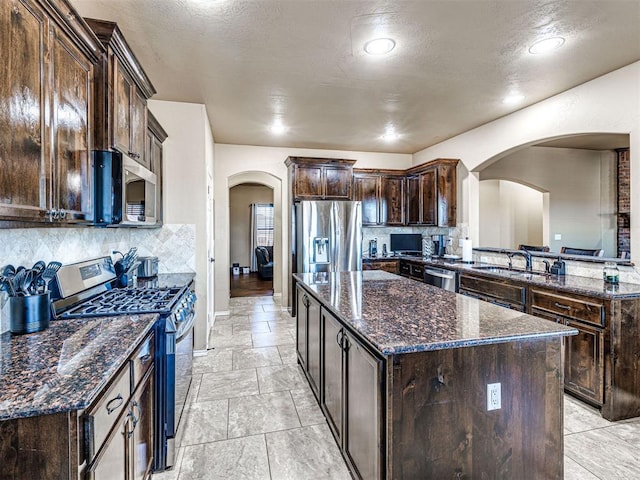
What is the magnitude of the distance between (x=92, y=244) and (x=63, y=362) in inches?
63.4

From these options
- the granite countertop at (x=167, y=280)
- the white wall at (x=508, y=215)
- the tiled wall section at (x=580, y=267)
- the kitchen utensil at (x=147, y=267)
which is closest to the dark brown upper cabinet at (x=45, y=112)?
the granite countertop at (x=167, y=280)

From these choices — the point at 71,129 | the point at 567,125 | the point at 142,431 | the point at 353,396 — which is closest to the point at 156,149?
the point at 71,129

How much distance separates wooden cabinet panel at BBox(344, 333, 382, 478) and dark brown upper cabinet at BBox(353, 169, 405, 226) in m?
4.25

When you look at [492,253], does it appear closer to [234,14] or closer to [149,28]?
[234,14]

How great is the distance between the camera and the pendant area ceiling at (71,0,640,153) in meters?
2.15

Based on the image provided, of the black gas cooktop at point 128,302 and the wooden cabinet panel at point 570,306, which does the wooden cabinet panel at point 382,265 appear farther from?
the black gas cooktop at point 128,302

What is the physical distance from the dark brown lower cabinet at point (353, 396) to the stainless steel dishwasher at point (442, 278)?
2.47 metres

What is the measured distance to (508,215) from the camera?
713 centimetres

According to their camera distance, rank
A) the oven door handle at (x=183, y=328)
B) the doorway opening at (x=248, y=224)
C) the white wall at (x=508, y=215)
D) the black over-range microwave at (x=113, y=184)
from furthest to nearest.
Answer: the doorway opening at (x=248, y=224)
the white wall at (x=508, y=215)
the oven door handle at (x=183, y=328)
the black over-range microwave at (x=113, y=184)

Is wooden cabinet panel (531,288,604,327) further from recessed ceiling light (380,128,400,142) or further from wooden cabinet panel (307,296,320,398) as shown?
recessed ceiling light (380,128,400,142)

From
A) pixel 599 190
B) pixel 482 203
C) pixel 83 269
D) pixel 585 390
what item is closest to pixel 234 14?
pixel 83 269

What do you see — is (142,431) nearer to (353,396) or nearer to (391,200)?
(353,396)

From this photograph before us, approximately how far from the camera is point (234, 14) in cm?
218

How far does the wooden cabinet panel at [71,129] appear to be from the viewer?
1483mm
